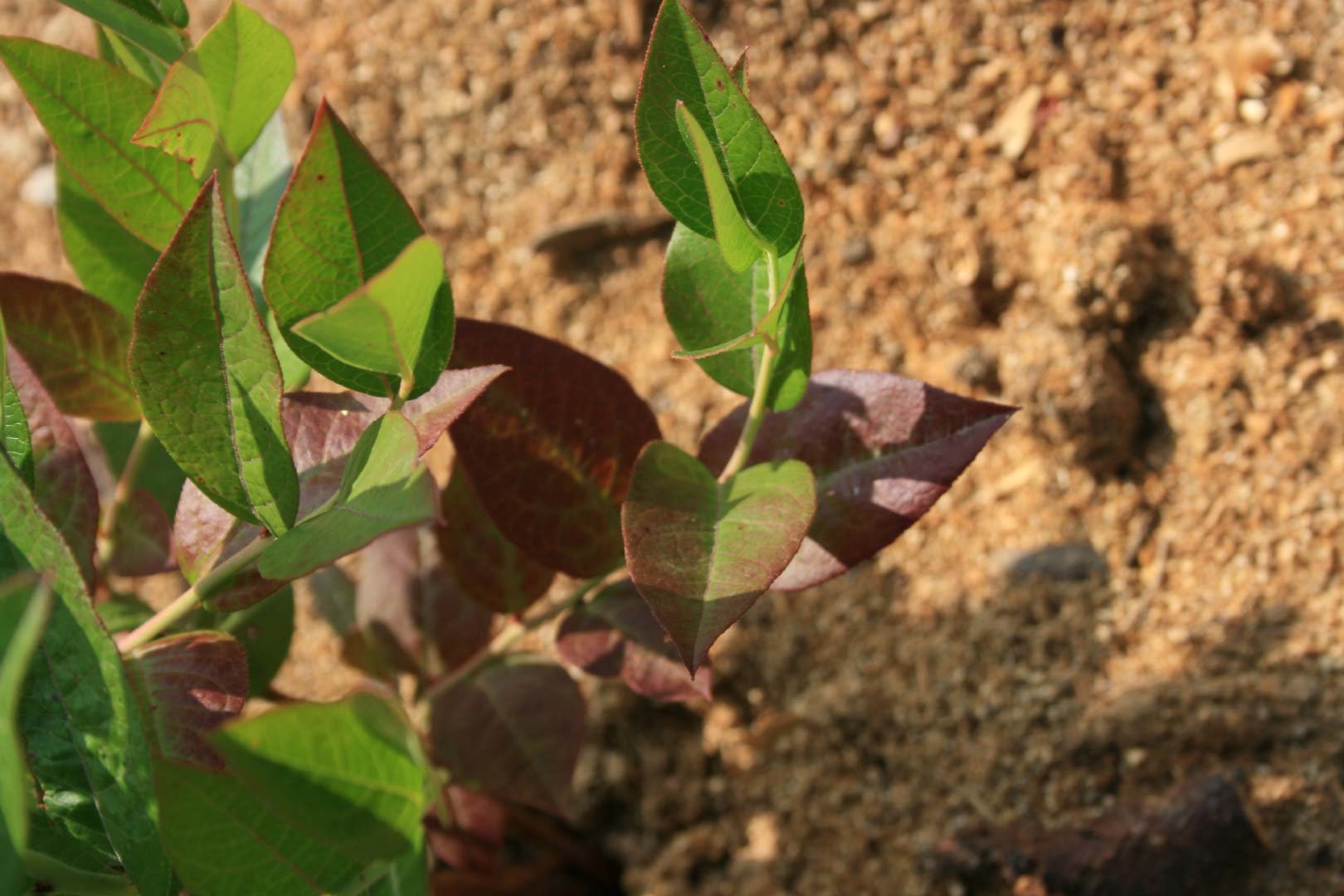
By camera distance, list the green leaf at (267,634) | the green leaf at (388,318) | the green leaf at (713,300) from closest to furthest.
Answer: the green leaf at (388,318) < the green leaf at (713,300) < the green leaf at (267,634)

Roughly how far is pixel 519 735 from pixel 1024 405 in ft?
2.32

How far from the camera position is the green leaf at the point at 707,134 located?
2.19 feet

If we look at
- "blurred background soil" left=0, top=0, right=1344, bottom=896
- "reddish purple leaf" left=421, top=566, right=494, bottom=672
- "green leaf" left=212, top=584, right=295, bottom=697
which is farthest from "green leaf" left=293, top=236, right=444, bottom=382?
"blurred background soil" left=0, top=0, right=1344, bottom=896

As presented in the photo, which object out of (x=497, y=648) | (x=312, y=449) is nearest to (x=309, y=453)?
(x=312, y=449)

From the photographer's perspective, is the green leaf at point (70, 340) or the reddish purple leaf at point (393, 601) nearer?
the green leaf at point (70, 340)

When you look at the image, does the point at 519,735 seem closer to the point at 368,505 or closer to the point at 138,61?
the point at 368,505

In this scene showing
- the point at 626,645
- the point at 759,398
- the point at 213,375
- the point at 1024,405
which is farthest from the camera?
the point at 1024,405

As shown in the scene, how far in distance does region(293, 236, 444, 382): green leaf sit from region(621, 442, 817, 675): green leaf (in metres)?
0.17

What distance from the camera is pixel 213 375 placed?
690 millimetres

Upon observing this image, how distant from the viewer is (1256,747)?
46.2 inches

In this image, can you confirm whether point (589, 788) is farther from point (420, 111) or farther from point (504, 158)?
point (420, 111)

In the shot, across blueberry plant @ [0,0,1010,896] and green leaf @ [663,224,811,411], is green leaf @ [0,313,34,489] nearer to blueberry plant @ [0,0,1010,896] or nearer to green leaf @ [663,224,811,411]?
blueberry plant @ [0,0,1010,896]

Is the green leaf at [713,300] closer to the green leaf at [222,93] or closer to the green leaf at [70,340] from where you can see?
the green leaf at [222,93]

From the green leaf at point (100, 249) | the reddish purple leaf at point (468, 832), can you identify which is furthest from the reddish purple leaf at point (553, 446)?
the reddish purple leaf at point (468, 832)
